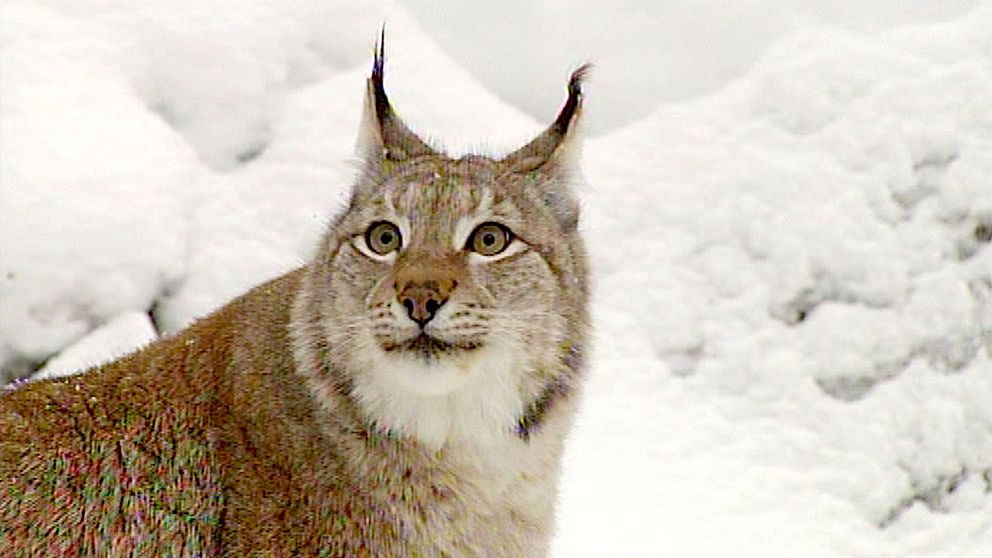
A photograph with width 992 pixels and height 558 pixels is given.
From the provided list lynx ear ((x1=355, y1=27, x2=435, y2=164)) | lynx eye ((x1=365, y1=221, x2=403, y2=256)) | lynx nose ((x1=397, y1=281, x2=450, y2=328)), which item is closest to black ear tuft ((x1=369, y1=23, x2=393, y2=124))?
lynx ear ((x1=355, y1=27, x2=435, y2=164))

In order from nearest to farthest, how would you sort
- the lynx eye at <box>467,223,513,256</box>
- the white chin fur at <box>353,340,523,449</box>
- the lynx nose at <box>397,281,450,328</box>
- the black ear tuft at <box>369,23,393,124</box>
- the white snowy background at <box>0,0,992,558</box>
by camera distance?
the lynx nose at <box>397,281,450,328</box>
the white chin fur at <box>353,340,523,449</box>
the lynx eye at <box>467,223,513,256</box>
the black ear tuft at <box>369,23,393,124</box>
the white snowy background at <box>0,0,992,558</box>

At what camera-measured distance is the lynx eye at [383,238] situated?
451 centimetres

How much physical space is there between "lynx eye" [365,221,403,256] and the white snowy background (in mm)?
2157

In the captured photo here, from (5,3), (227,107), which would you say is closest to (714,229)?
(227,107)

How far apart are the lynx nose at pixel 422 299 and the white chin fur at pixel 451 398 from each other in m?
0.17

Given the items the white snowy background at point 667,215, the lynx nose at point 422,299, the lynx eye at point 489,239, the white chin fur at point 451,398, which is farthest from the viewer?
the white snowy background at point 667,215

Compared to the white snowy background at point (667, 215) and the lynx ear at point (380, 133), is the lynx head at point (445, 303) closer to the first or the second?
the lynx ear at point (380, 133)

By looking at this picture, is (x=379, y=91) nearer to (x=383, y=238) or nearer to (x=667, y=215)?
(x=383, y=238)

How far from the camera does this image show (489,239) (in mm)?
4535

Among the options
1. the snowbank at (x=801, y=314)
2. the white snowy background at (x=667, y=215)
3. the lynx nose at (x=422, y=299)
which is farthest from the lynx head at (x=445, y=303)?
the snowbank at (x=801, y=314)

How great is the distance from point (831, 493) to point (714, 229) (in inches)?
71.5

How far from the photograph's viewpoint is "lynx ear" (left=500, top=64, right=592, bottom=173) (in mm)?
4922

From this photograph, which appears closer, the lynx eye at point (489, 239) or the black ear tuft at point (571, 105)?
the lynx eye at point (489, 239)

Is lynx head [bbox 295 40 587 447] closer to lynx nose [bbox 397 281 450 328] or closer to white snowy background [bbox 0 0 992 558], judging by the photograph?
lynx nose [bbox 397 281 450 328]
